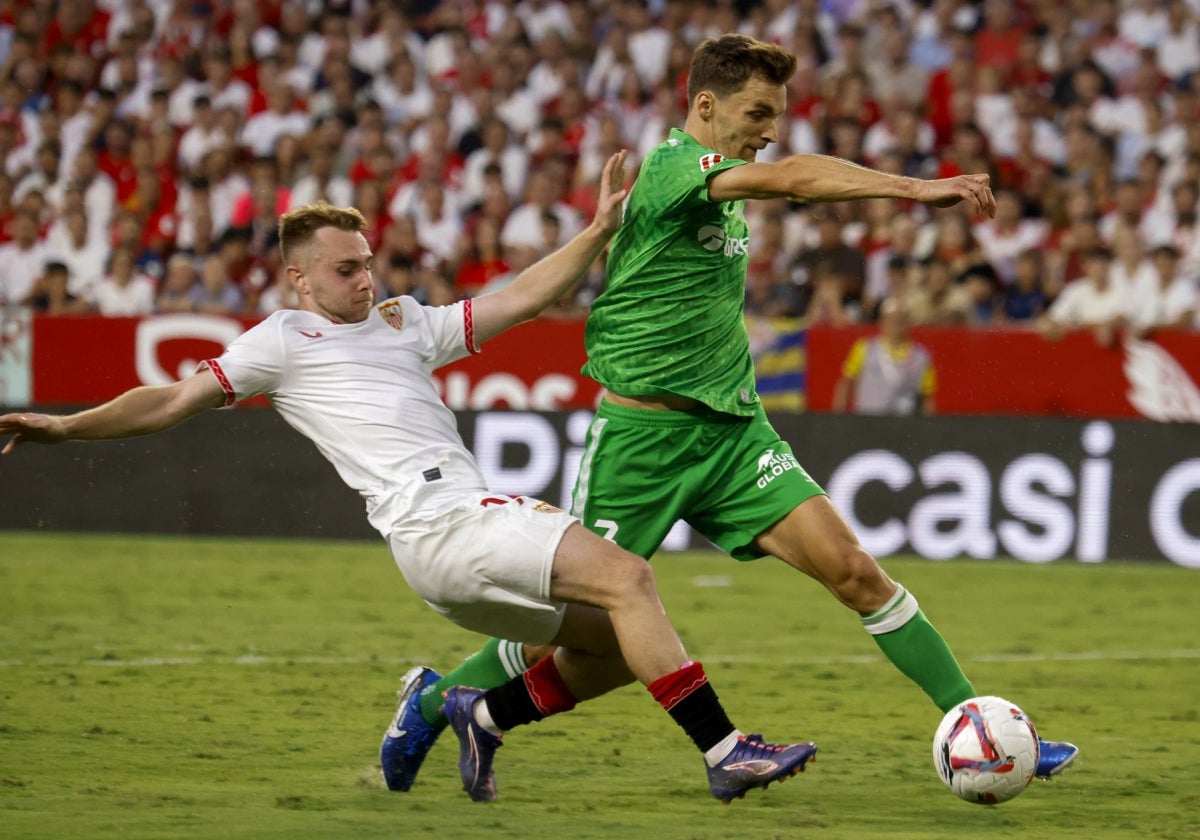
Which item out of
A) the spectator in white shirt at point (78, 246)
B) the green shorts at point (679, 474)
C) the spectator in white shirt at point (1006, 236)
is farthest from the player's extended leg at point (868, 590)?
the spectator in white shirt at point (78, 246)

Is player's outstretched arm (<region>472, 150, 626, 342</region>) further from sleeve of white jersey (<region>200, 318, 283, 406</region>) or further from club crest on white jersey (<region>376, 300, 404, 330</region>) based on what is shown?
sleeve of white jersey (<region>200, 318, 283, 406</region>)

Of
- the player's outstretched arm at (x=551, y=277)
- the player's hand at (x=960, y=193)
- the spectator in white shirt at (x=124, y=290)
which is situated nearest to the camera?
the player's hand at (x=960, y=193)

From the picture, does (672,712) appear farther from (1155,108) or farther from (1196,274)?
(1155,108)

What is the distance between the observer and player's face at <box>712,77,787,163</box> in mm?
5922

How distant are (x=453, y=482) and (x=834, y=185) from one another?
145 cm

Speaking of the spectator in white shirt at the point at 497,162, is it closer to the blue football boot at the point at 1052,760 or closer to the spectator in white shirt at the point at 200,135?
the spectator in white shirt at the point at 200,135

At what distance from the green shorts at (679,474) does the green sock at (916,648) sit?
0.48 metres

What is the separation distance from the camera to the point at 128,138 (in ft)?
57.6

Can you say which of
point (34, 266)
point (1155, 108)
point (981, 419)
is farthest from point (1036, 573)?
point (34, 266)

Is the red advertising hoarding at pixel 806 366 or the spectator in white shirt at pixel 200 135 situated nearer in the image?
the red advertising hoarding at pixel 806 366

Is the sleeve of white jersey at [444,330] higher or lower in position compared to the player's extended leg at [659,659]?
higher

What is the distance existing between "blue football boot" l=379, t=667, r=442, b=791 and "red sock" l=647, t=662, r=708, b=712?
968 millimetres

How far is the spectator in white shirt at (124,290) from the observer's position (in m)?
15.4

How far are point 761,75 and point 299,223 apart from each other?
1.55m
